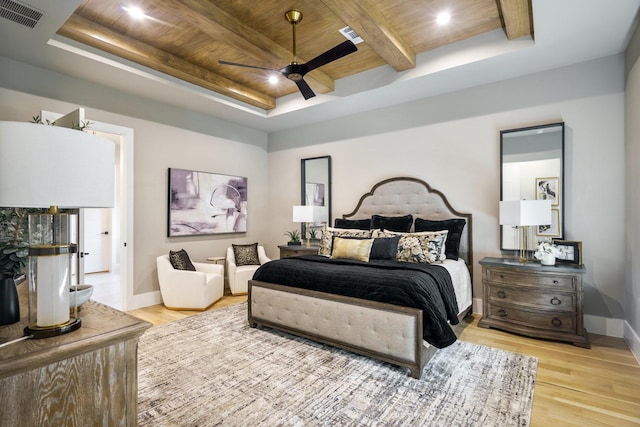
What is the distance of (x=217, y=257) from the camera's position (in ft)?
17.8

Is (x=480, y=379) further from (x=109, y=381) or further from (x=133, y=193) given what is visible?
(x=133, y=193)

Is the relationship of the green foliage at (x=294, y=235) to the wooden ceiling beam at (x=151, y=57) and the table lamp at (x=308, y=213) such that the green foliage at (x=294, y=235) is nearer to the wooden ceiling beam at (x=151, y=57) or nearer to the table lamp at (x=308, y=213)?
the table lamp at (x=308, y=213)

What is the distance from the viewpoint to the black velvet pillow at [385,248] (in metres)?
3.77

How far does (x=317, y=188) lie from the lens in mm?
5656

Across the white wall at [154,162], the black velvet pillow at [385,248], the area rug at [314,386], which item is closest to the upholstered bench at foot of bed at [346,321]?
the area rug at [314,386]

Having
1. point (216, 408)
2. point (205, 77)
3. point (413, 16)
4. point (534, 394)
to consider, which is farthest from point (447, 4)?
point (216, 408)

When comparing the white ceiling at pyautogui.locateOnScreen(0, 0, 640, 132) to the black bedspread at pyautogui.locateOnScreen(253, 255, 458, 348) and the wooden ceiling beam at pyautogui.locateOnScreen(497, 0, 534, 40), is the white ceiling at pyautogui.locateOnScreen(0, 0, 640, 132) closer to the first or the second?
the wooden ceiling beam at pyautogui.locateOnScreen(497, 0, 534, 40)

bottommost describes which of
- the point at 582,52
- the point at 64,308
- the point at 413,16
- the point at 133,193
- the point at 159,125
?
the point at 64,308

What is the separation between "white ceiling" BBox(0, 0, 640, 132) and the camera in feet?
8.93

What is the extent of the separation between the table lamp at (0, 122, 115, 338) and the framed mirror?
4.30m

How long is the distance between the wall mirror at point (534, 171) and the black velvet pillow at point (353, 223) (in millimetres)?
1759

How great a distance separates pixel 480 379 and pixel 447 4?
10.6ft

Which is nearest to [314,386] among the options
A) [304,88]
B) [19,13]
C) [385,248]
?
[385,248]

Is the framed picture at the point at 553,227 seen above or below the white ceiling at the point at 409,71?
below
